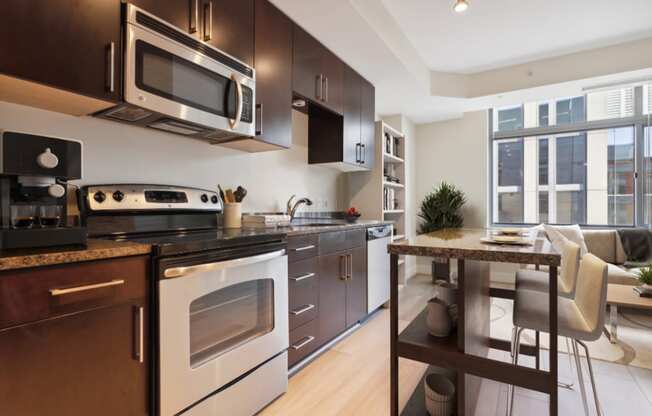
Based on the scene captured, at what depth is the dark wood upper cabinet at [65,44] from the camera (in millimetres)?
1072

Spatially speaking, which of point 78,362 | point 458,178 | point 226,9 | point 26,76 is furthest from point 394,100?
point 78,362

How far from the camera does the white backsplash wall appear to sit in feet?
4.89

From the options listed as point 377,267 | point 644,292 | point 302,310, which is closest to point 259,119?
point 302,310

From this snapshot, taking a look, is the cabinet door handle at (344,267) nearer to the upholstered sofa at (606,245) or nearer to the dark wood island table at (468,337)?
the dark wood island table at (468,337)

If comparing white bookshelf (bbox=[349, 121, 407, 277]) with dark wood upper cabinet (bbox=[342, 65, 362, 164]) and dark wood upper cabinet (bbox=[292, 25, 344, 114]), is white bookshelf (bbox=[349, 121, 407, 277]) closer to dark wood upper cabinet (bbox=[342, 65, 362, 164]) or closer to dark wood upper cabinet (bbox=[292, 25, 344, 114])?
dark wood upper cabinet (bbox=[342, 65, 362, 164])

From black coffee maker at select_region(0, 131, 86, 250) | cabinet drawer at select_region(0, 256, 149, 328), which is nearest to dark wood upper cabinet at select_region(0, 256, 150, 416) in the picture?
cabinet drawer at select_region(0, 256, 149, 328)

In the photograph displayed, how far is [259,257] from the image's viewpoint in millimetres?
1616

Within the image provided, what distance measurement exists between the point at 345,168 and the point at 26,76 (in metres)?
2.71

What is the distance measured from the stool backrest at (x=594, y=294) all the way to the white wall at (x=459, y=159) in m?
3.38

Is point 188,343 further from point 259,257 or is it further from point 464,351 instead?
point 464,351

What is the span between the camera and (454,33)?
3.19 metres

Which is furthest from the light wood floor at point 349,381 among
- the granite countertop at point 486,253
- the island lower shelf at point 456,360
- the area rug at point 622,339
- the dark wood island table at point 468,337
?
the area rug at point 622,339

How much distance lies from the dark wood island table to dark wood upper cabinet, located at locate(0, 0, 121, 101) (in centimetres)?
140

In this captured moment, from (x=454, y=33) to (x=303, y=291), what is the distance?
2.91 m
